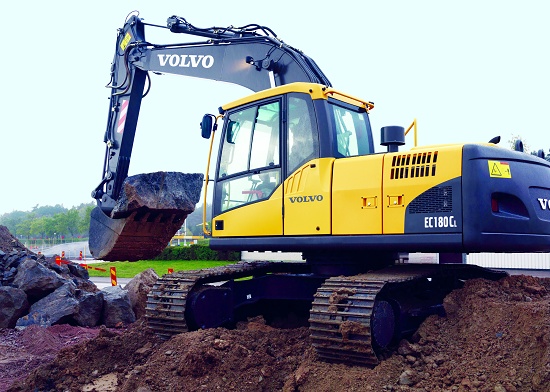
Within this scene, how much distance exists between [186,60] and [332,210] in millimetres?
3904

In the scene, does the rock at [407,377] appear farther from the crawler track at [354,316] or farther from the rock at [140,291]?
the rock at [140,291]

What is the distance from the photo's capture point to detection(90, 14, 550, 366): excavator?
17.5 ft

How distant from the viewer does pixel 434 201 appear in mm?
5484

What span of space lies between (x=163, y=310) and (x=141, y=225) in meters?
2.24

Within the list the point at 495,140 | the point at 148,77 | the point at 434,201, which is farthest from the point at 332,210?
the point at 148,77

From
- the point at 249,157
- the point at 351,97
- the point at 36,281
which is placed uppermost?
the point at 351,97

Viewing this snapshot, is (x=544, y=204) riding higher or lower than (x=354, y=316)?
higher

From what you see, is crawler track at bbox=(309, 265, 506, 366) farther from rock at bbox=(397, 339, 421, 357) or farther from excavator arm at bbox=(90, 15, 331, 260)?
excavator arm at bbox=(90, 15, 331, 260)

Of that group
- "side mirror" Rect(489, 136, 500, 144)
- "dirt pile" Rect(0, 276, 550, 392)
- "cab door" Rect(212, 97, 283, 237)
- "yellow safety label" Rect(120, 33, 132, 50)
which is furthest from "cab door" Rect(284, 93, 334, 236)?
"yellow safety label" Rect(120, 33, 132, 50)

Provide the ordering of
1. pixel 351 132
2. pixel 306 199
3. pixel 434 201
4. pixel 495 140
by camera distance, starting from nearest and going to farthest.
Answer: pixel 434 201 < pixel 306 199 < pixel 495 140 < pixel 351 132

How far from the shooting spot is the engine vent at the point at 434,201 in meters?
5.43

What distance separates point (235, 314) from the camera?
7.38m

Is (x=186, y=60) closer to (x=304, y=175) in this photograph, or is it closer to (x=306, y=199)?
(x=304, y=175)

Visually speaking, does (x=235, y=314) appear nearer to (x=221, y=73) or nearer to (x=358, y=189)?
(x=358, y=189)
